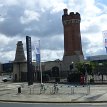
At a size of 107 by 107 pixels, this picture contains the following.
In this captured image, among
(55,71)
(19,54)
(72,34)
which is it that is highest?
(72,34)

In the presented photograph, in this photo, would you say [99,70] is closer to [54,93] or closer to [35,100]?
[54,93]

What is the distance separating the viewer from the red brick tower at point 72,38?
10450 cm

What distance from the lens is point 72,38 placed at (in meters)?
104

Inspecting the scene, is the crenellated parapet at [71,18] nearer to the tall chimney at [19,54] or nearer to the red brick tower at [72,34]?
the red brick tower at [72,34]

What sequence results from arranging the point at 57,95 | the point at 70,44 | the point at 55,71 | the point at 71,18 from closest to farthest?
the point at 57,95 < the point at 55,71 < the point at 71,18 < the point at 70,44

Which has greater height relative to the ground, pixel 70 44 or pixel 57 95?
pixel 70 44

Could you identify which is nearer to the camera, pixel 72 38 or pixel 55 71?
pixel 55 71

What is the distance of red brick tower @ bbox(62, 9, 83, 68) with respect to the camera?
4114 inches

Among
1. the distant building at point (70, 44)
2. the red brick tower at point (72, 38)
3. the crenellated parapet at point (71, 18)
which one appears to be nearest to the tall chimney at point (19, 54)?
the distant building at point (70, 44)

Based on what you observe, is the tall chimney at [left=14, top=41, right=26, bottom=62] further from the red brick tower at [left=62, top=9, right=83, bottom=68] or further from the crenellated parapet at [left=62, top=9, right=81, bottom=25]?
A: the crenellated parapet at [left=62, top=9, right=81, bottom=25]

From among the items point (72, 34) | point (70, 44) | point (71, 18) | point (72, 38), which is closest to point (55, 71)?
point (70, 44)

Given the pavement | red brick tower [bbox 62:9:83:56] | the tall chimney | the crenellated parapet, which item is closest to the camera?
the pavement

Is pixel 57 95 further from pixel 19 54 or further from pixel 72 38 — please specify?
pixel 72 38

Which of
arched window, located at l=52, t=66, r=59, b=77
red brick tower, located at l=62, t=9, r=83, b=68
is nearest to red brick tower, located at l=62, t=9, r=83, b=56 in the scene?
red brick tower, located at l=62, t=9, r=83, b=68
